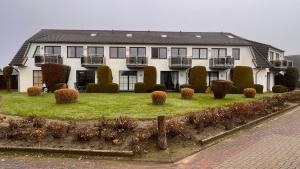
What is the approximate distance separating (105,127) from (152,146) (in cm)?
226

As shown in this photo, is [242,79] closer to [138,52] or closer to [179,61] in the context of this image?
[179,61]

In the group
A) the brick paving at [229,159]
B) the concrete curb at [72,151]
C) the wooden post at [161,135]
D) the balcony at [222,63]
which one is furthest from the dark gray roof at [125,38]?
the wooden post at [161,135]

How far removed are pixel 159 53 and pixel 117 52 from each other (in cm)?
483

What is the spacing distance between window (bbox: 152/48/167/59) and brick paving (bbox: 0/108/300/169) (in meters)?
29.1

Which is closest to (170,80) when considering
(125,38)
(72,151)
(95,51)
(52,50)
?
(125,38)

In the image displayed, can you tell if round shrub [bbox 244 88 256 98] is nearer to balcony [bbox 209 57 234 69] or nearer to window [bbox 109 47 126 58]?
balcony [bbox 209 57 234 69]

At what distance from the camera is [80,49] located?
41812 mm

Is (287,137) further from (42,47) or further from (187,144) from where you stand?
(42,47)

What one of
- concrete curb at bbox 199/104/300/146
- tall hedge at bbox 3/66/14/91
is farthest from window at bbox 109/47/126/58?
concrete curb at bbox 199/104/300/146

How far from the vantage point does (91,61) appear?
4091cm

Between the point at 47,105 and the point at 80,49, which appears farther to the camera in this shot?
the point at 80,49

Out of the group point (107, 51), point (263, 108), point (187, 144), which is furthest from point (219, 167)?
point (107, 51)

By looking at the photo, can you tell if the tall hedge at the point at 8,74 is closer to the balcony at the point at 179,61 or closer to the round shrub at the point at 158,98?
the balcony at the point at 179,61

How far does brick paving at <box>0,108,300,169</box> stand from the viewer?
1049 centimetres
